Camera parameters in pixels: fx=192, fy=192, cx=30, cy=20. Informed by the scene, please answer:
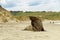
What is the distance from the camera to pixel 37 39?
1375 cm

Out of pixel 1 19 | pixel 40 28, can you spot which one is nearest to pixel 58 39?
pixel 40 28

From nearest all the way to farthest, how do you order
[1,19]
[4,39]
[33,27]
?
[4,39]
[33,27]
[1,19]

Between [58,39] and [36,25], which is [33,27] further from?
[58,39]

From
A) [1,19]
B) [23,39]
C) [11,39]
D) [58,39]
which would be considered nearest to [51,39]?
[58,39]

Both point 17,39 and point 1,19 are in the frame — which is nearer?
point 17,39

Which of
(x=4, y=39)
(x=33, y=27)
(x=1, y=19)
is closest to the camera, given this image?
(x=4, y=39)

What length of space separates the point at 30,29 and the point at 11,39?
8.72 m

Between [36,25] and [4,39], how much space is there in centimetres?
905

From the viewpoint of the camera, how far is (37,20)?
22.1 m

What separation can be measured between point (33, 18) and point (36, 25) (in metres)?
0.89

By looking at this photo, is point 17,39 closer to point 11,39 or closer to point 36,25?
point 11,39

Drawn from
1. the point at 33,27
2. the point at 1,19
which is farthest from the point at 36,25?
the point at 1,19

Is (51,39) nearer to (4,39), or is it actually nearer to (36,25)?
(4,39)

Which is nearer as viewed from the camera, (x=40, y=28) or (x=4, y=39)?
(x=4, y=39)
